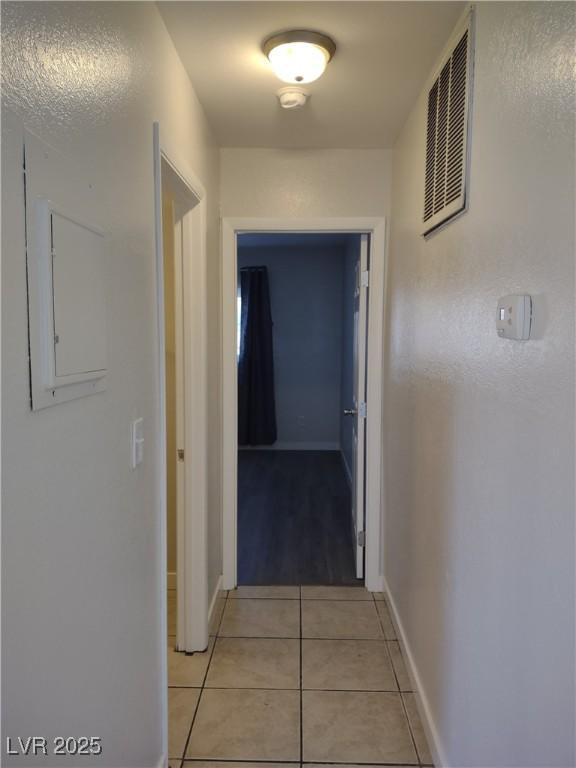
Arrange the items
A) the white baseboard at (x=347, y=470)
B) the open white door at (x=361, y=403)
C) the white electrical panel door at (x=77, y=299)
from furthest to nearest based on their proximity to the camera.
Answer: the white baseboard at (x=347, y=470)
the open white door at (x=361, y=403)
the white electrical panel door at (x=77, y=299)

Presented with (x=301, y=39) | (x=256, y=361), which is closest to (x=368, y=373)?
(x=301, y=39)

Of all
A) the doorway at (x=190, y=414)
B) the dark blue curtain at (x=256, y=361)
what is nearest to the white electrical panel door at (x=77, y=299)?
the doorway at (x=190, y=414)

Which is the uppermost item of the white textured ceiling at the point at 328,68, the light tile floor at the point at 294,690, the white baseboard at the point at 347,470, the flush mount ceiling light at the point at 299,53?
the white textured ceiling at the point at 328,68

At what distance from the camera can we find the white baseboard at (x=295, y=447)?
636 centimetres

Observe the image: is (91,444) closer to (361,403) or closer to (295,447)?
(361,403)

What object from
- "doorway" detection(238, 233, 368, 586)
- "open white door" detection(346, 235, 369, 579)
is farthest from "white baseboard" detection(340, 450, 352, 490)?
"open white door" detection(346, 235, 369, 579)

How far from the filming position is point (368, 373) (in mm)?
2850

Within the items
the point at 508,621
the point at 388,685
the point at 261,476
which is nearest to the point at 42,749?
the point at 508,621

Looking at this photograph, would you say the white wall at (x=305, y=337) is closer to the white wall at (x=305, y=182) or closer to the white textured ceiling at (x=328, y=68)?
the white wall at (x=305, y=182)

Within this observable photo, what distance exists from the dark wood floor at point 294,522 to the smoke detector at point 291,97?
242cm

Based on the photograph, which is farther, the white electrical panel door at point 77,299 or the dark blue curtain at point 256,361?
the dark blue curtain at point 256,361

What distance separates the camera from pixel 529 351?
106 cm

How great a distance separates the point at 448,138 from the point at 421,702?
Answer: 1959 mm

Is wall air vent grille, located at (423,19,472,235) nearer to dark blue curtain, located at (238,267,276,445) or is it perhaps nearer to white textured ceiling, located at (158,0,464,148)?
white textured ceiling, located at (158,0,464,148)
